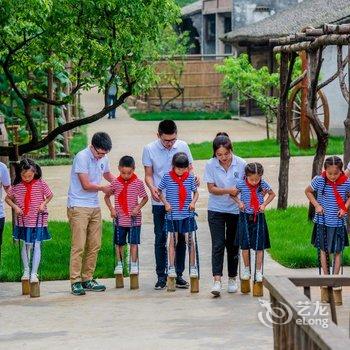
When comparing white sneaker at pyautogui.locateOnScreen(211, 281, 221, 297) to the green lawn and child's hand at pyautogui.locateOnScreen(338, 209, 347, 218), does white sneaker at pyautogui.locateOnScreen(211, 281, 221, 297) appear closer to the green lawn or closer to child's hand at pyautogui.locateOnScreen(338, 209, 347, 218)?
child's hand at pyautogui.locateOnScreen(338, 209, 347, 218)

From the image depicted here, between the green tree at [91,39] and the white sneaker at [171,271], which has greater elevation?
the green tree at [91,39]

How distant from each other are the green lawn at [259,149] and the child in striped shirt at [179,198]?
1377 centimetres

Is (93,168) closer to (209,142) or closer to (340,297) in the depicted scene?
(340,297)

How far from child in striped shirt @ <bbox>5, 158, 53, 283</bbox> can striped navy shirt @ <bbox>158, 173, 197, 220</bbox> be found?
1188 mm

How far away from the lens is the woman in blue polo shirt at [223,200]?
1196cm

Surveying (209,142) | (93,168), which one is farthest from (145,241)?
(209,142)

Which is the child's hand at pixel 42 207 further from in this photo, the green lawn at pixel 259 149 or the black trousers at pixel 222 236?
the green lawn at pixel 259 149

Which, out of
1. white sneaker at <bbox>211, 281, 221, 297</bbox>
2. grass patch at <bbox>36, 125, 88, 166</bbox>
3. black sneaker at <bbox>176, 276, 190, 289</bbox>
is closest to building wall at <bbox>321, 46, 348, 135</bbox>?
grass patch at <bbox>36, 125, 88, 166</bbox>

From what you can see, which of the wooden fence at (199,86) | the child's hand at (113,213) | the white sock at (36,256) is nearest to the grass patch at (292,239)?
the child's hand at (113,213)

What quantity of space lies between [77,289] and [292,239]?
384 cm

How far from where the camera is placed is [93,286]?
1242cm

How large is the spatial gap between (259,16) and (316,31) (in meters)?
30.0

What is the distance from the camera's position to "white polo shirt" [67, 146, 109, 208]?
12.3m

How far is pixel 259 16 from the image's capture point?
45.6 m
